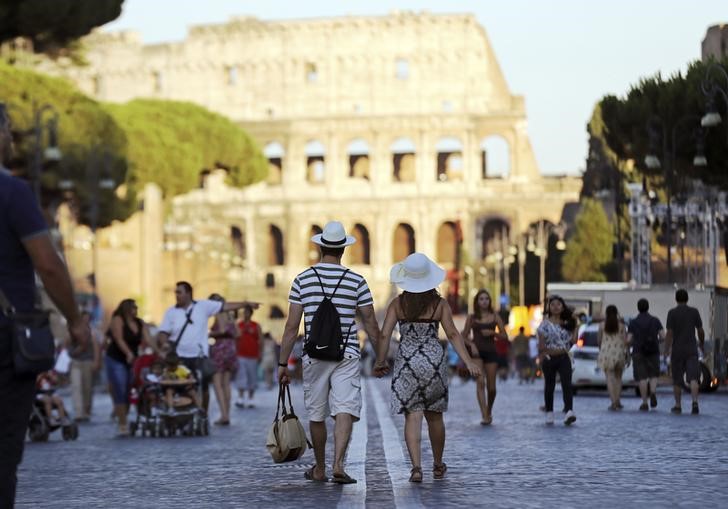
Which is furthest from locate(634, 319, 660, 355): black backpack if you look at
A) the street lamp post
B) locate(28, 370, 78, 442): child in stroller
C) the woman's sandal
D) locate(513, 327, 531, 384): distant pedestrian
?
locate(513, 327, 531, 384): distant pedestrian

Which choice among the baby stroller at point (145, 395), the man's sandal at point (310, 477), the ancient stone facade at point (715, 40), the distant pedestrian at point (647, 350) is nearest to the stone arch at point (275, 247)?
the ancient stone facade at point (715, 40)

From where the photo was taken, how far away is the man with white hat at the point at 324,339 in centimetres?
1141

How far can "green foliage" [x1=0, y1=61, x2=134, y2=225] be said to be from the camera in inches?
2037

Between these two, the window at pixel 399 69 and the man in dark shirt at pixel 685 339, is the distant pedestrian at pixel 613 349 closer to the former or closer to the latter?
the man in dark shirt at pixel 685 339

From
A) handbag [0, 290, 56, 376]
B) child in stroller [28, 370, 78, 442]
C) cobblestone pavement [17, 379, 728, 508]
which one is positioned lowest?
cobblestone pavement [17, 379, 728, 508]

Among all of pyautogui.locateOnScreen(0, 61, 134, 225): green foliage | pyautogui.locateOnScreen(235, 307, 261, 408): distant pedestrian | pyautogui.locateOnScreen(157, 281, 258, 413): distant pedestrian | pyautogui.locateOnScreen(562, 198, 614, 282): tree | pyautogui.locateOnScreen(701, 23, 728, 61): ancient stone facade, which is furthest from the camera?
pyautogui.locateOnScreen(562, 198, 614, 282): tree

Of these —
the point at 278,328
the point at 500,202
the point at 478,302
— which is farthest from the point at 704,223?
the point at 500,202

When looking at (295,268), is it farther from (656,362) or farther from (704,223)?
(656,362)

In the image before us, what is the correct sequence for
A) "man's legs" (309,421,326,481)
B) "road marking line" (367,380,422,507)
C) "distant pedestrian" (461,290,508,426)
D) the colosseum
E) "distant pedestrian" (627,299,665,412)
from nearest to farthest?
"road marking line" (367,380,422,507)
"man's legs" (309,421,326,481)
"distant pedestrian" (461,290,508,426)
"distant pedestrian" (627,299,665,412)
the colosseum

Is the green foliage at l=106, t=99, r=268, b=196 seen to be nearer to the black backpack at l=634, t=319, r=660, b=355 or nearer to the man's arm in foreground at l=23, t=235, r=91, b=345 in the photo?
the black backpack at l=634, t=319, r=660, b=355

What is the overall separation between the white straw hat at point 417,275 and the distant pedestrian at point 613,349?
481 inches

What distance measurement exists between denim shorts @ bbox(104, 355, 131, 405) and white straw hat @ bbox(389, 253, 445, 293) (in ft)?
26.7

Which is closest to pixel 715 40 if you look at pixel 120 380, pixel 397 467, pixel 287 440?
pixel 120 380

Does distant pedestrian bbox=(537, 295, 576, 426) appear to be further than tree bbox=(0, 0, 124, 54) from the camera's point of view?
No
